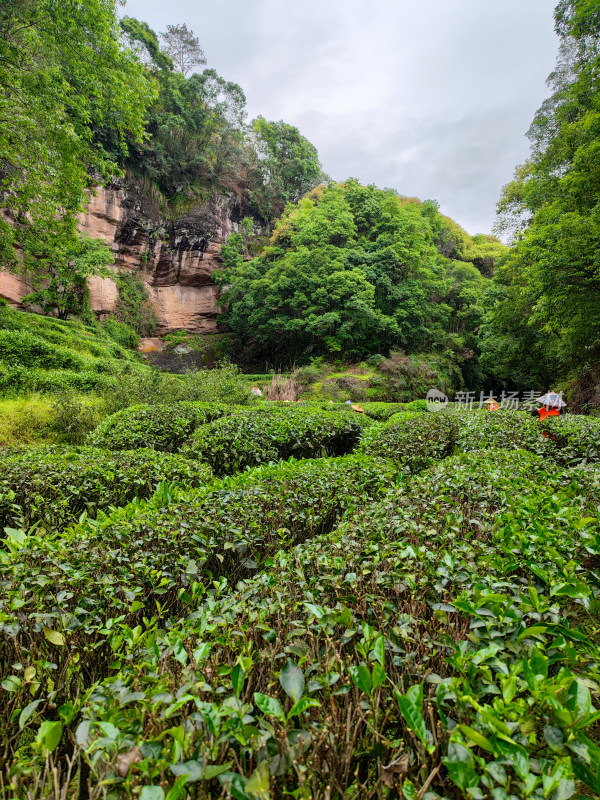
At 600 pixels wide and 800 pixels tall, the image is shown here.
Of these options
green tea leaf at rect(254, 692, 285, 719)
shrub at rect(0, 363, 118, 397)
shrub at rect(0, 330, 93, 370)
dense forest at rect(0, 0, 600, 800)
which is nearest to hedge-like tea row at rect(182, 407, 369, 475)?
dense forest at rect(0, 0, 600, 800)

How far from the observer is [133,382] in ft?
28.2

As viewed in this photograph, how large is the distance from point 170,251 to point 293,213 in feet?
30.3

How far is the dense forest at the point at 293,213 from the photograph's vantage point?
8.41 metres

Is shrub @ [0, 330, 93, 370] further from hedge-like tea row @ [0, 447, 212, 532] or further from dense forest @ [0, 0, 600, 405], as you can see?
hedge-like tea row @ [0, 447, 212, 532]

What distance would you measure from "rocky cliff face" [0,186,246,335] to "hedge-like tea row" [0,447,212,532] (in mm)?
22589

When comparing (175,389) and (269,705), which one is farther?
(175,389)

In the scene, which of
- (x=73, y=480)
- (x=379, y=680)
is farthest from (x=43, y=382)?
(x=379, y=680)

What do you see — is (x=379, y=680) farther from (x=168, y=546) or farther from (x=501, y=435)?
(x=501, y=435)

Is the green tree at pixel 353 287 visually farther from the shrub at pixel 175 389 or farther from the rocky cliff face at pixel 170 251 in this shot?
the shrub at pixel 175 389

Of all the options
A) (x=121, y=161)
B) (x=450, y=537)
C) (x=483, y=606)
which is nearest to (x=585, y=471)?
(x=450, y=537)

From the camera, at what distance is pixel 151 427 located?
5.46m

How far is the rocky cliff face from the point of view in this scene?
78.9ft

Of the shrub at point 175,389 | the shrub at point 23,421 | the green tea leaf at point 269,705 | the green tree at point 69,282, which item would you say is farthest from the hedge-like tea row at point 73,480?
the green tree at point 69,282

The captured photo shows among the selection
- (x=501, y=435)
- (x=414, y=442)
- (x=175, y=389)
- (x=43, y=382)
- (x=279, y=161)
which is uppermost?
(x=279, y=161)
